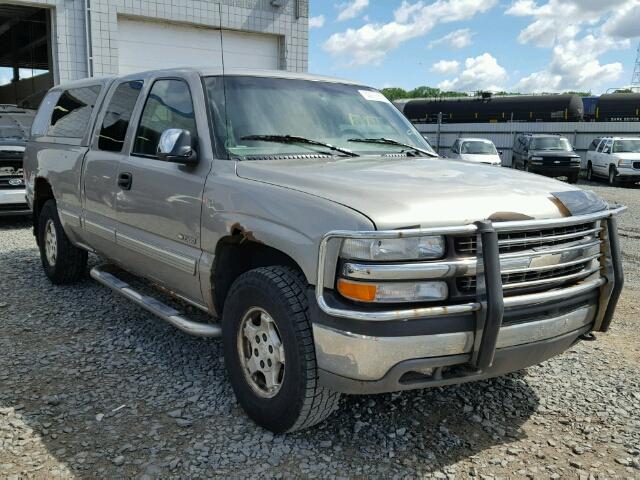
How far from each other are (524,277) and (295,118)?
179cm

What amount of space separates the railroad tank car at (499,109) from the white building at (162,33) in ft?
40.2

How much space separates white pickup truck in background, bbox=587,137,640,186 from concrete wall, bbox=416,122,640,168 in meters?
1.98

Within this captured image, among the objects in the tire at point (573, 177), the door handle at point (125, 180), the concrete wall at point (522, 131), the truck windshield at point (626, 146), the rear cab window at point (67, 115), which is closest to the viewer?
the door handle at point (125, 180)

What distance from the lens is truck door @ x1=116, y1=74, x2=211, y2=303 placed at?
12.0 ft

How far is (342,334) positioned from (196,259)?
134 cm

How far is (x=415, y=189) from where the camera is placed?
295 centimetres

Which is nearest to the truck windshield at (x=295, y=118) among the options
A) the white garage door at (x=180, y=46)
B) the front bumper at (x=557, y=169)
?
the white garage door at (x=180, y=46)

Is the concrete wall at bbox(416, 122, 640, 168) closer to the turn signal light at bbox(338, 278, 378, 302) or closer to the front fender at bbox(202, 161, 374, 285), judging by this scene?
the front fender at bbox(202, 161, 374, 285)

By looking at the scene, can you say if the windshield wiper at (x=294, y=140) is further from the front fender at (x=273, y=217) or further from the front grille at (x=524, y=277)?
the front grille at (x=524, y=277)

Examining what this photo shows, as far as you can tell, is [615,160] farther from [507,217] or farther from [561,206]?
[507,217]

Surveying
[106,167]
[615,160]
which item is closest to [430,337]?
[106,167]

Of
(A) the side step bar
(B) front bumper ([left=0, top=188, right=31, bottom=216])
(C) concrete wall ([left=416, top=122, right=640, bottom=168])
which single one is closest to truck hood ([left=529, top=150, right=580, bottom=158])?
(C) concrete wall ([left=416, top=122, right=640, bottom=168])

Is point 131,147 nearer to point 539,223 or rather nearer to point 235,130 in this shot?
point 235,130

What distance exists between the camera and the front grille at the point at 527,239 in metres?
2.71
